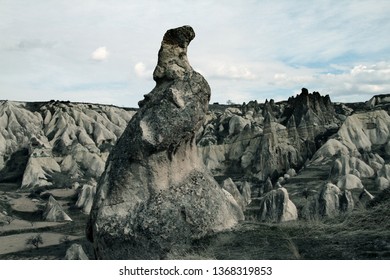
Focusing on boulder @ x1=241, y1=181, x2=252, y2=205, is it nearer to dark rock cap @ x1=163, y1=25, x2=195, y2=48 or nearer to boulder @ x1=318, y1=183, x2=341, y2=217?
boulder @ x1=318, y1=183, x2=341, y2=217

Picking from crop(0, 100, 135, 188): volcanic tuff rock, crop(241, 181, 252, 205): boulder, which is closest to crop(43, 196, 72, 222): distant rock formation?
crop(0, 100, 135, 188): volcanic tuff rock

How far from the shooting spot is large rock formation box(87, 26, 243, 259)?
885 centimetres

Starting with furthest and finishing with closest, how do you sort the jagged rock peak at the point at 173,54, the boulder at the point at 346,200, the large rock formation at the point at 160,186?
the boulder at the point at 346,200, the jagged rock peak at the point at 173,54, the large rock formation at the point at 160,186

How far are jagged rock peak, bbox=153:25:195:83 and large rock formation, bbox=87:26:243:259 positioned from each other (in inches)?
2.8

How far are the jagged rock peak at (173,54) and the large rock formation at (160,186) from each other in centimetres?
7

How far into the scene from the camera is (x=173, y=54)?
10.4 meters

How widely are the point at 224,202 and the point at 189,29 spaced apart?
11.3 ft

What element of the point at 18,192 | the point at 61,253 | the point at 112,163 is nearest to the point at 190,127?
the point at 112,163

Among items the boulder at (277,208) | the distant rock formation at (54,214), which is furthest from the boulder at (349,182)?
the distant rock formation at (54,214)

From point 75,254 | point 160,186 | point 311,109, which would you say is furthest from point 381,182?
point 160,186

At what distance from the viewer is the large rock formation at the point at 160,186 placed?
8.85m

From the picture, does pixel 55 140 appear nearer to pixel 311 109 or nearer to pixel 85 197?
pixel 85 197

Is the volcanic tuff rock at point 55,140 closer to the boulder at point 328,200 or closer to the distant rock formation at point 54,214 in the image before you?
the distant rock formation at point 54,214

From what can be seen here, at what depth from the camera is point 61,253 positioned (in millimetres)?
32344
